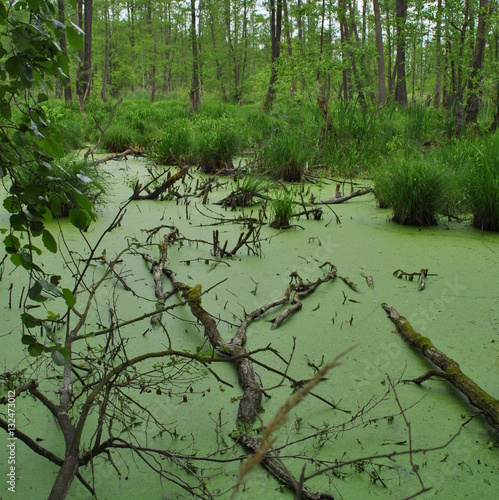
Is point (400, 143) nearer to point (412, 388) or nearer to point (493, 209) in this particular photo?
point (493, 209)

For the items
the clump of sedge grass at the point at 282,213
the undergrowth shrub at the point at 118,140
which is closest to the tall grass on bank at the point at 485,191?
the clump of sedge grass at the point at 282,213

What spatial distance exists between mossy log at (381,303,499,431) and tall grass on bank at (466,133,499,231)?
1.66 meters

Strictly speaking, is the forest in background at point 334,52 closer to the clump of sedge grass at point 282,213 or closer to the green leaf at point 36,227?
the green leaf at point 36,227

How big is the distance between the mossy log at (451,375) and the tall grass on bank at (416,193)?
64.9 inches

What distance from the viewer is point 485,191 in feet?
11.0

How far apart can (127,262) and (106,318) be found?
2.41 feet

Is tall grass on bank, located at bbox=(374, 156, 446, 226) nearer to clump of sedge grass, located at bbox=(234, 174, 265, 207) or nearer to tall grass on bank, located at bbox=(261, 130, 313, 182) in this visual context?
clump of sedge grass, located at bbox=(234, 174, 265, 207)

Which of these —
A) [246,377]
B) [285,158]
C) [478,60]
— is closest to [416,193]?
[285,158]

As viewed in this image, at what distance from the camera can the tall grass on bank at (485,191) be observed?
3.34 metres

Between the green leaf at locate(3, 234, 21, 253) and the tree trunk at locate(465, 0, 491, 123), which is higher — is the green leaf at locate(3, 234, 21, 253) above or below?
below

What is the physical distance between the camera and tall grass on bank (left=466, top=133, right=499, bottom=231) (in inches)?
131

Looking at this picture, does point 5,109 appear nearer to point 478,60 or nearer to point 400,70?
point 478,60

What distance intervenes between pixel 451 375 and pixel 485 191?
2093mm
